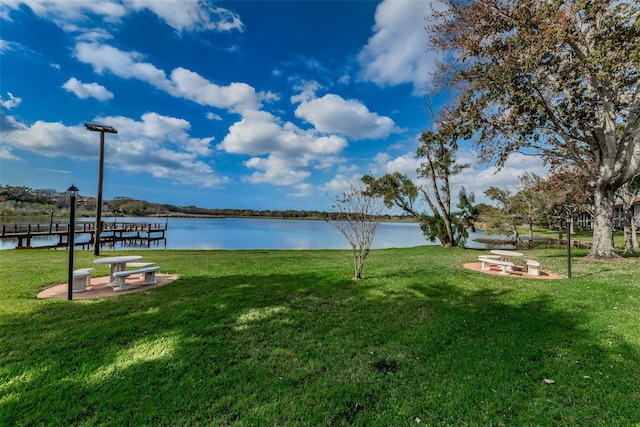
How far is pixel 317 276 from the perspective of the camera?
7625 millimetres

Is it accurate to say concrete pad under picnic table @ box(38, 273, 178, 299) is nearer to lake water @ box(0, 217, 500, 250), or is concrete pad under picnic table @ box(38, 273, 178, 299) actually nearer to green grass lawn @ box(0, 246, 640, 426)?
green grass lawn @ box(0, 246, 640, 426)

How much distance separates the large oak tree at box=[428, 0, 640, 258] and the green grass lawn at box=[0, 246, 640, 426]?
5811 millimetres

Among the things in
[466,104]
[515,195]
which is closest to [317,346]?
[466,104]

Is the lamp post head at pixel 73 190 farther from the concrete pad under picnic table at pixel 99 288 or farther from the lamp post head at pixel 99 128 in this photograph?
the lamp post head at pixel 99 128

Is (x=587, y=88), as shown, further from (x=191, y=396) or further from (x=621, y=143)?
(x=191, y=396)

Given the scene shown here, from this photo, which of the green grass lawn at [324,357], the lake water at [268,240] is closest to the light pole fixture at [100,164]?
the green grass lawn at [324,357]

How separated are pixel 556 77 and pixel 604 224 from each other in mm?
5315

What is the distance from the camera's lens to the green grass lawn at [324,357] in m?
2.51

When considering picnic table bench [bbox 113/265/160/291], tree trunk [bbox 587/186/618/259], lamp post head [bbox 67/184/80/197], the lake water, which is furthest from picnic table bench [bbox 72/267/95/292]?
the lake water

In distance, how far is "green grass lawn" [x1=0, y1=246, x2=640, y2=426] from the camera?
251 centimetres

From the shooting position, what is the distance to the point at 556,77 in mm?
9164

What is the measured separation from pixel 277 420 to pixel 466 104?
37.7 feet

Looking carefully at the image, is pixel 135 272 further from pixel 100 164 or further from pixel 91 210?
pixel 91 210

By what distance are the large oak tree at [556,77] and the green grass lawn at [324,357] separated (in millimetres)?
5811
